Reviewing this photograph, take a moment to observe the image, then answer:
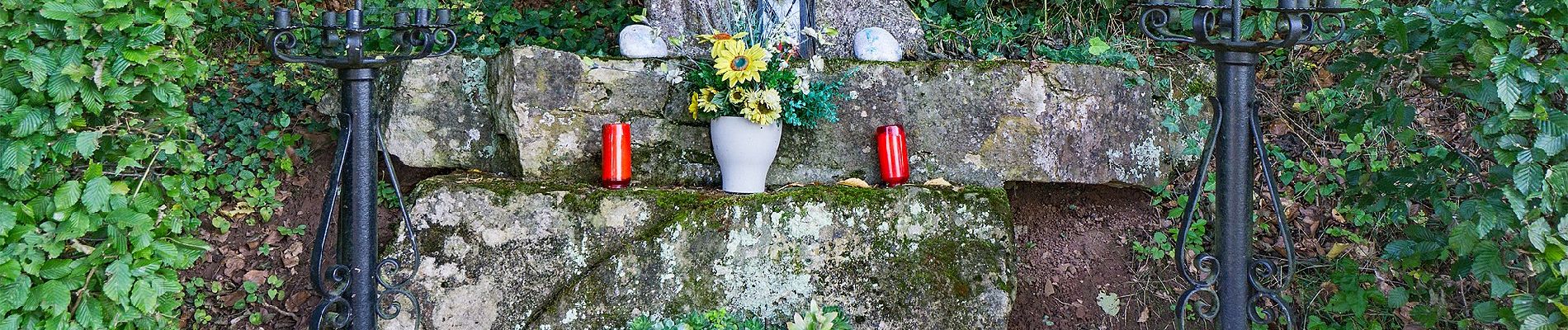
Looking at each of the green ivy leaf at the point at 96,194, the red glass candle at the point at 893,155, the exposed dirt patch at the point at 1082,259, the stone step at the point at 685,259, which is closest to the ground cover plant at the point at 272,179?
the green ivy leaf at the point at 96,194

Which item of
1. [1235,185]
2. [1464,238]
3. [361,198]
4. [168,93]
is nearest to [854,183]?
[1235,185]

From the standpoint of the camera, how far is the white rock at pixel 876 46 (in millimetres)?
3449

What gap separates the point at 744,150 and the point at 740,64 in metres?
0.28

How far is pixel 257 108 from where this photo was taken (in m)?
3.74

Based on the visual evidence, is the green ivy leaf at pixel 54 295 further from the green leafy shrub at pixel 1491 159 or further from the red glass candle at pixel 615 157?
the green leafy shrub at pixel 1491 159

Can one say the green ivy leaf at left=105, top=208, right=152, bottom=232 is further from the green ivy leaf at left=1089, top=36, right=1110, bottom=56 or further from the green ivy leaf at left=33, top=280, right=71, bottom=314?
the green ivy leaf at left=1089, top=36, right=1110, bottom=56

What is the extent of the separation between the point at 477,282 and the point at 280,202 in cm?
124

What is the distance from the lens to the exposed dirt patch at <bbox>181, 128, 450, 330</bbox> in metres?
3.49

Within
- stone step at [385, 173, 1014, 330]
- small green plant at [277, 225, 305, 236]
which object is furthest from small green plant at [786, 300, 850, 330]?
small green plant at [277, 225, 305, 236]

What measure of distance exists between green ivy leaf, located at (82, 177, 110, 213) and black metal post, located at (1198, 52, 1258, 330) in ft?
8.46

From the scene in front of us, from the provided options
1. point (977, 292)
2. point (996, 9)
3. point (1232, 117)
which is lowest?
point (977, 292)

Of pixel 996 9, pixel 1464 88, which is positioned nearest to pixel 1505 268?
pixel 1464 88

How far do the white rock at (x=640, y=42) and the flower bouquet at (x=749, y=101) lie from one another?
0.23 m

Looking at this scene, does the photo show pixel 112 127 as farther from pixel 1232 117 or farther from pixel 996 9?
pixel 996 9
